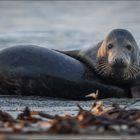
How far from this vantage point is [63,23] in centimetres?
2662

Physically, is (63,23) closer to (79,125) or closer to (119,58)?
(119,58)

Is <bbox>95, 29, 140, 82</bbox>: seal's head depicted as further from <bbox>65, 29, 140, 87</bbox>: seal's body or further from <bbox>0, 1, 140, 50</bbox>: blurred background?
<bbox>0, 1, 140, 50</bbox>: blurred background

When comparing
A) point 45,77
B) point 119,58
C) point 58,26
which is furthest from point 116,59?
point 58,26

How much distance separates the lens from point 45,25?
85.7 ft

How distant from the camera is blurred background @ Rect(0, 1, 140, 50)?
1891 cm

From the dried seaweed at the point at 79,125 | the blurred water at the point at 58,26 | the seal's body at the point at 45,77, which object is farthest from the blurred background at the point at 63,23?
the dried seaweed at the point at 79,125

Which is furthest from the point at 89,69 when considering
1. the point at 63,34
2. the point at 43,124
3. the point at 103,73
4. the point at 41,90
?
the point at 63,34

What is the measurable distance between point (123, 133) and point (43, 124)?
569 mm

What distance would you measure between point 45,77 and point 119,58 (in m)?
A: 0.94

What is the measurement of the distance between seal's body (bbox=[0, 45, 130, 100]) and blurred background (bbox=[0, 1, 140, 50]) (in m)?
7.38

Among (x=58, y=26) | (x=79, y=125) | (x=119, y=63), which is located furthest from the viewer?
(x=58, y=26)

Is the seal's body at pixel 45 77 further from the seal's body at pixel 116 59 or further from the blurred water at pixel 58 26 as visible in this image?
the blurred water at pixel 58 26

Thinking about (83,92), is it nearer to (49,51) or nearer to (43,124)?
(49,51)

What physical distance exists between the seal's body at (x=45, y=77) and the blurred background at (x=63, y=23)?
738 cm
